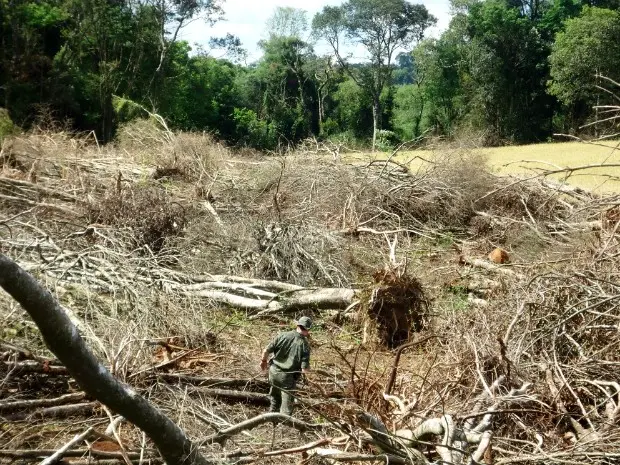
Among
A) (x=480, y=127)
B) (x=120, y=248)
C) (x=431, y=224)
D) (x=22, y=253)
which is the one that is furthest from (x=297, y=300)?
(x=480, y=127)

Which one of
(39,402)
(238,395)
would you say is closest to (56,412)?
(39,402)

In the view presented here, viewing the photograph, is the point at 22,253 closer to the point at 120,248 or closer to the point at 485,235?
the point at 120,248

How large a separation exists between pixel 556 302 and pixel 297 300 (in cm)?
323

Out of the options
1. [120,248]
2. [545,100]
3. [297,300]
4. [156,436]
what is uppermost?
[545,100]

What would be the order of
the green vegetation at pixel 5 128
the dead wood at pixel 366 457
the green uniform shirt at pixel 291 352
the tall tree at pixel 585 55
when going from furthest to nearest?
the tall tree at pixel 585 55 < the green vegetation at pixel 5 128 < the green uniform shirt at pixel 291 352 < the dead wood at pixel 366 457

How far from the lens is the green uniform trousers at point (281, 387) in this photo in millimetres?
5012

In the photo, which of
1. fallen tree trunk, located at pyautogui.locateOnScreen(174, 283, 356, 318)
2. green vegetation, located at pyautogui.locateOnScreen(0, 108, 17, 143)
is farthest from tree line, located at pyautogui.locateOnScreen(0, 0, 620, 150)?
fallen tree trunk, located at pyautogui.locateOnScreen(174, 283, 356, 318)

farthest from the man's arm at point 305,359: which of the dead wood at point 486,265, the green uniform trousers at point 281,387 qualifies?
the dead wood at point 486,265

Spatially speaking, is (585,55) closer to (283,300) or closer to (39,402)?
(283,300)

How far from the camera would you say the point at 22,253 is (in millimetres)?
6789

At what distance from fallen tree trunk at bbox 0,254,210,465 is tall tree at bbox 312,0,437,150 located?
3948 centimetres

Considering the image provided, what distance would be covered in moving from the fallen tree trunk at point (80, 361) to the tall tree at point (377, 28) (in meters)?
39.5

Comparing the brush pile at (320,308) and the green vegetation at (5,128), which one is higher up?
the green vegetation at (5,128)

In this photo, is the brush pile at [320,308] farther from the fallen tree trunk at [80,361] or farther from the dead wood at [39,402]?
the fallen tree trunk at [80,361]
